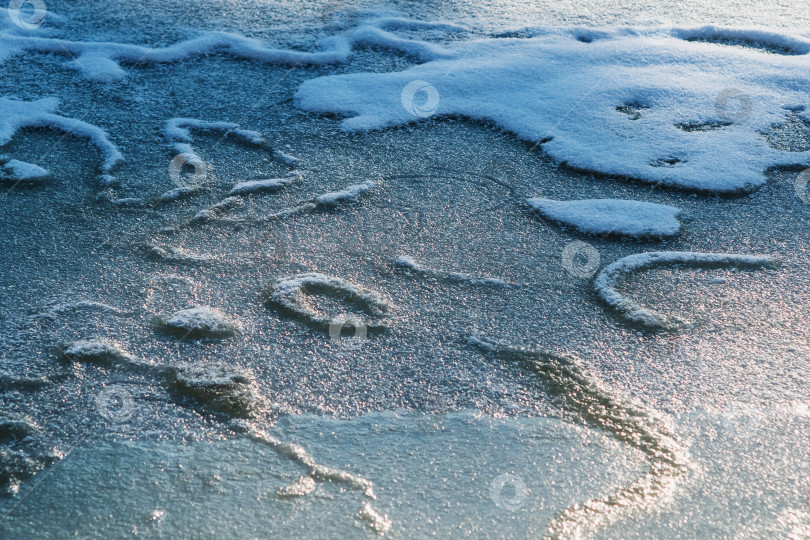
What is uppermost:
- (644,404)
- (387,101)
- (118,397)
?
(387,101)

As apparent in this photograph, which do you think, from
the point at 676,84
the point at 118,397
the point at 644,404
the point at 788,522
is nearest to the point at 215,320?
the point at 118,397

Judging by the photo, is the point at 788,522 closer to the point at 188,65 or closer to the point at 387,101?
the point at 387,101

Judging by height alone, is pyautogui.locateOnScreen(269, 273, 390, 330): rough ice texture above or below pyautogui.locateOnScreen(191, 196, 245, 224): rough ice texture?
below
